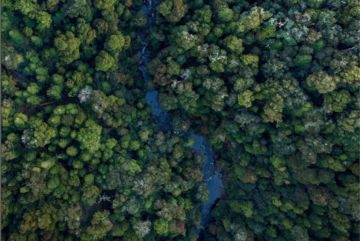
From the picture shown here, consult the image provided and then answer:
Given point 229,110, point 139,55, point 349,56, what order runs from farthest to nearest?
point 139,55 → point 229,110 → point 349,56

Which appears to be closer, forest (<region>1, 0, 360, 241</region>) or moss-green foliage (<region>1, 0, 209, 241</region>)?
moss-green foliage (<region>1, 0, 209, 241</region>)

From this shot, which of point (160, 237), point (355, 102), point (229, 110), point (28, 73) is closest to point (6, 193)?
point (28, 73)

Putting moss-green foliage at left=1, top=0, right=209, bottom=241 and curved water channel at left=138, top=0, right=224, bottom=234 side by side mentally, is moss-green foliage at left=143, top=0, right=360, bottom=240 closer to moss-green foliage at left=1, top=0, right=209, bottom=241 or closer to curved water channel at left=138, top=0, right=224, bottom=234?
curved water channel at left=138, top=0, right=224, bottom=234

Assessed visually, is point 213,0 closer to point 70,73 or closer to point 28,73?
point 70,73

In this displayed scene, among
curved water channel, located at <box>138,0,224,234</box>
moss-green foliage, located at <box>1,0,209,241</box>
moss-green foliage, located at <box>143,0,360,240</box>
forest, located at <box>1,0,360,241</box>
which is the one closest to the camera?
moss-green foliage, located at <box>1,0,209,241</box>

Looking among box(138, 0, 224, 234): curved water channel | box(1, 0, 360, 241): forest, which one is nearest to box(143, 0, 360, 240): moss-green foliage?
box(1, 0, 360, 241): forest

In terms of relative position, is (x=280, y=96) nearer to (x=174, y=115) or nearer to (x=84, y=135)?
(x=174, y=115)

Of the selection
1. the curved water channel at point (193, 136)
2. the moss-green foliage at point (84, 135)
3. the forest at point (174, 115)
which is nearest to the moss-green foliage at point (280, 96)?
the forest at point (174, 115)
